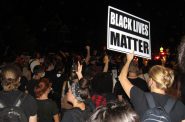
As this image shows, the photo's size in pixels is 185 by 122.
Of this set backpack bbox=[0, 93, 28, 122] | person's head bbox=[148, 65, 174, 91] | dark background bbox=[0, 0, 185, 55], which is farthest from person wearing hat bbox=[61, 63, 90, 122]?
dark background bbox=[0, 0, 185, 55]

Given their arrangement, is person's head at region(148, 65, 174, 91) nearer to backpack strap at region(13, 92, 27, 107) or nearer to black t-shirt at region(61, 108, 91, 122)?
black t-shirt at region(61, 108, 91, 122)

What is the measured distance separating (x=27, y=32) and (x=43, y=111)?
916 inches

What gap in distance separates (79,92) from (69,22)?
28268 millimetres

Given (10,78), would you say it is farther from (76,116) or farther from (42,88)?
(42,88)

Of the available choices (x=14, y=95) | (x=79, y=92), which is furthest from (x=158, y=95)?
(x=14, y=95)

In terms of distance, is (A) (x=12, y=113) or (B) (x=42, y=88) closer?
(A) (x=12, y=113)

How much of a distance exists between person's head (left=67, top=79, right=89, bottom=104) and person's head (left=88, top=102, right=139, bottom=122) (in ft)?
5.90

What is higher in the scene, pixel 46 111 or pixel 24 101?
pixel 24 101

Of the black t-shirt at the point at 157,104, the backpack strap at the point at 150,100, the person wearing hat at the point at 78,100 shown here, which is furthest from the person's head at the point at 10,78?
the backpack strap at the point at 150,100

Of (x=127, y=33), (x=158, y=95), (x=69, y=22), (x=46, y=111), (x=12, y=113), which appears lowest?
(x=46, y=111)

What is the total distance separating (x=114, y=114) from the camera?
2.63 meters

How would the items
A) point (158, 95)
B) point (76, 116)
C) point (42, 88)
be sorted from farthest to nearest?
point (42, 88) < point (158, 95) < point (76, 116)

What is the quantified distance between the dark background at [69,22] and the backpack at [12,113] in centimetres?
2165

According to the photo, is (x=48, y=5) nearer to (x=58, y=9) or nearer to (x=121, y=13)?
(x=58, y=9)
